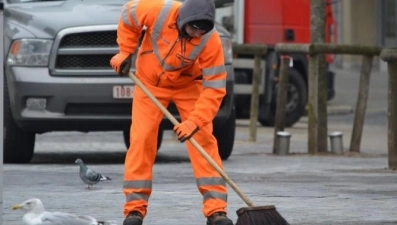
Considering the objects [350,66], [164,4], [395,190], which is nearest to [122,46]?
[164,4]

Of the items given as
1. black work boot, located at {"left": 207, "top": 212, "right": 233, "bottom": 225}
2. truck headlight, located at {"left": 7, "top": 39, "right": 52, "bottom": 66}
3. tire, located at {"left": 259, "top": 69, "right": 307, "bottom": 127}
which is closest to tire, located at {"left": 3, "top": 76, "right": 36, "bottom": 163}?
truck headlight, located at {"left": 7, "top": 39, "right": 52, "bottom": 66}

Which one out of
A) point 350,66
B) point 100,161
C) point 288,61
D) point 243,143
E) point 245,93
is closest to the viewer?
point 100,161

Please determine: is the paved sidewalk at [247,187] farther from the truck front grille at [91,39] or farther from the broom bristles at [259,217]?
the truck front grille at [91,39]

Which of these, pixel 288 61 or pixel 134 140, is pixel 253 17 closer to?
pixel 288 61

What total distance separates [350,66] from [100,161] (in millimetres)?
20439

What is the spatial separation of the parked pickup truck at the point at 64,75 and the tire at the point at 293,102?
796 cm

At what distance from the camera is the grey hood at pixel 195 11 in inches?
289

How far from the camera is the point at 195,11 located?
24.1 feet

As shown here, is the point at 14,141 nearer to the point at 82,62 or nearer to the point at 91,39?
the point at 82,62

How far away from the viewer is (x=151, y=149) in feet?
25.2

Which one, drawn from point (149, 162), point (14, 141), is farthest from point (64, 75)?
point (149, 162)

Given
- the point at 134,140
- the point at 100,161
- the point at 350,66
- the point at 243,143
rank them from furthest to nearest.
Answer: the point at 350,66 → the point at 243,143 → the point at 100,161 → the point at 134,140

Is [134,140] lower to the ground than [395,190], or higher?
higher

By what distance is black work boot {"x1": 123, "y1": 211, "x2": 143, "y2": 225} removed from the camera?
737 cm
